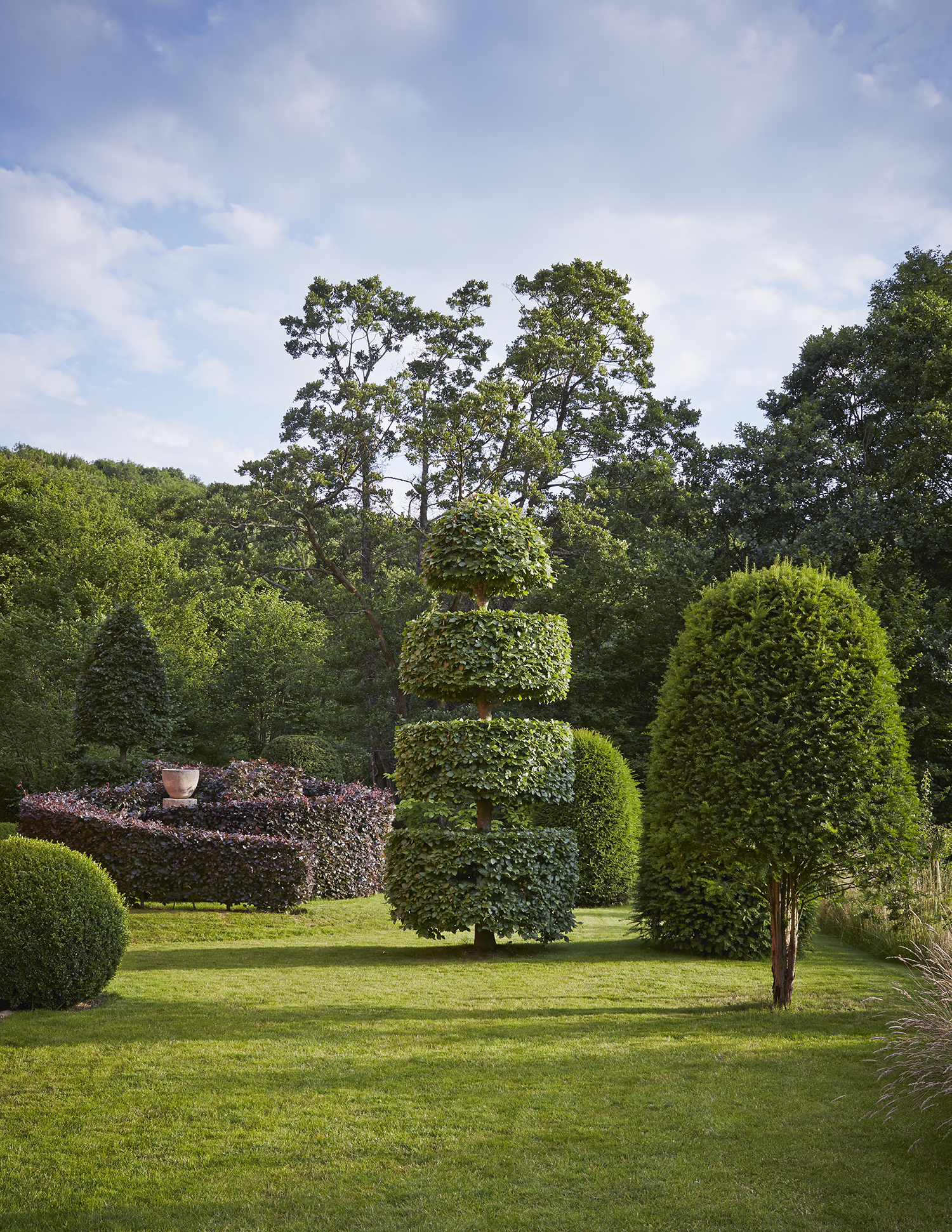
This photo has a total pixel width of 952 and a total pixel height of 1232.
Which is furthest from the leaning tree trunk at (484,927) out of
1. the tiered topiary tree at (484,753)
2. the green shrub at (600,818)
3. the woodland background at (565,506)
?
the woodland background at (565,506)

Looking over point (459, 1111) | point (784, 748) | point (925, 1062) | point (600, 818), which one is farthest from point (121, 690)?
point (925, 1062)

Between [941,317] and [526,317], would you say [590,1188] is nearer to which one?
[941,317]

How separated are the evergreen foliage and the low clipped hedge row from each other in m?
4.21

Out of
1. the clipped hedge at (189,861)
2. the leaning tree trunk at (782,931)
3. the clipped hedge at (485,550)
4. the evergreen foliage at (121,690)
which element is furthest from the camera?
the evergreen foliage at (121,690)

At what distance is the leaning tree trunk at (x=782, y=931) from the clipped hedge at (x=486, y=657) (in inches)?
141

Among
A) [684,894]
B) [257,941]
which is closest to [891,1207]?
[684,894]

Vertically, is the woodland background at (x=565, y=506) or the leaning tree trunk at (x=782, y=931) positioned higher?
the woodland background at (x=565, y=506)

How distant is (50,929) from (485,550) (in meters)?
5.44

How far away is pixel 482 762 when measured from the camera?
9070 mm

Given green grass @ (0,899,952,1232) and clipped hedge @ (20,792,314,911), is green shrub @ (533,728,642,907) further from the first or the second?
green grass @ (0,899,952,1232)

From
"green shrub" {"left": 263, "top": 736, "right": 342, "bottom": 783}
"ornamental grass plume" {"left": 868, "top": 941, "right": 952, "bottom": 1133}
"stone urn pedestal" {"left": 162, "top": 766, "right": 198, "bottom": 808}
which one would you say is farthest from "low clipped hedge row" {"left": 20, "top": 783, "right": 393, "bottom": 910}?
"ornamental grass plume" {"left": 868, "top": 941, "right": 952, "bottom": 1133}

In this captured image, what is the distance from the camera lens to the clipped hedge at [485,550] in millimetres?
9320

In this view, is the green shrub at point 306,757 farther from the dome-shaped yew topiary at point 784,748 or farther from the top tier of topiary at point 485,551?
the dome-shaped yew topiary at point 784,748

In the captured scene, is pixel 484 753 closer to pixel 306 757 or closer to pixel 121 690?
pixel 121 690
